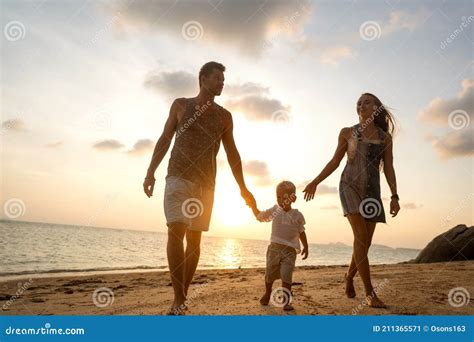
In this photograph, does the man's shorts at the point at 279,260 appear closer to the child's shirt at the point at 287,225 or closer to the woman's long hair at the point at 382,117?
the child's shirt at the point at 287,225

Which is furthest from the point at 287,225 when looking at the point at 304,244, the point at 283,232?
the point at 304,244

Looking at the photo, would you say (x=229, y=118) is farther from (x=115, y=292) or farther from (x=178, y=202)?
(x=115, y=292)

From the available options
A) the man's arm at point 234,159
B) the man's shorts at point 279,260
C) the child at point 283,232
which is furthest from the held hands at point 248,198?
the man's shorts at point 279,260

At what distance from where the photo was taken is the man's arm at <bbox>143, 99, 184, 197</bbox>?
14.3ft

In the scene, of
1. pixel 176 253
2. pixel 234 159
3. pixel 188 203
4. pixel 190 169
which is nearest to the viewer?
pixel 176 253

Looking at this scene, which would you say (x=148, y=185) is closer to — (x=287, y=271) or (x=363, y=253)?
(x=287, y=271)

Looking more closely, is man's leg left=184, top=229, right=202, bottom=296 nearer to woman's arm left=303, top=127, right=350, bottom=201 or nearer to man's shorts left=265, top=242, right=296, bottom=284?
man's shorts left=265, top=242, right=296, bottom=284

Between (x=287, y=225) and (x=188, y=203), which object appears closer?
(x=188, y=203)

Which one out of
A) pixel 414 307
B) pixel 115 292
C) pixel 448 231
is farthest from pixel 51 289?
pixel 448 231

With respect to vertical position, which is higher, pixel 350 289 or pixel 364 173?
pixel 364 173

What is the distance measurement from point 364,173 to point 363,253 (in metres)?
1.08

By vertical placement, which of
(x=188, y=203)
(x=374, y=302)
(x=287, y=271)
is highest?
(x=188, y=203)

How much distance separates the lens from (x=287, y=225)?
481 cm

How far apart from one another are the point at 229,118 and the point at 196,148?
2.50ft
